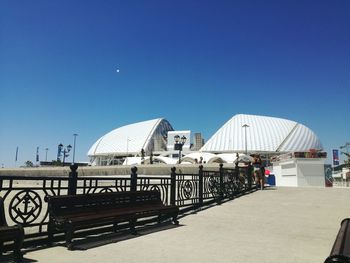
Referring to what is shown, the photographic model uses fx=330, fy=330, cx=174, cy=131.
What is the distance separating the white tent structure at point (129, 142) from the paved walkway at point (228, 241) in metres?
104

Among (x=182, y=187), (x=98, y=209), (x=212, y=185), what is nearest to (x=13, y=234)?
(x=98, y=209)

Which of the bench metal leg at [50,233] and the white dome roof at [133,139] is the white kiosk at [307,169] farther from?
the white dome roof at [133,139]

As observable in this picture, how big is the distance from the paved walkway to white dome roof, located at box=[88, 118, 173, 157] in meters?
105

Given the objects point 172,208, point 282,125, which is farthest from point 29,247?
point 282,125

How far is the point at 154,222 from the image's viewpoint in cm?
803

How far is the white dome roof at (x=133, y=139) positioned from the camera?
381ft

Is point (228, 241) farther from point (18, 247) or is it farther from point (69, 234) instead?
point (18, 247)

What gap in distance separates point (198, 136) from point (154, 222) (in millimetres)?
100180

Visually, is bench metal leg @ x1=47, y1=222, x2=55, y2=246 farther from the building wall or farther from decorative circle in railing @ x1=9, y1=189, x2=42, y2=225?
the building wall

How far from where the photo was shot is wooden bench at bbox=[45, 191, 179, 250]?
5.16 metres

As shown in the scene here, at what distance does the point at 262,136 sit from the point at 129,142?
48.4 meters

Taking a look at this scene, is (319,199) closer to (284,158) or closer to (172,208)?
(172,208)

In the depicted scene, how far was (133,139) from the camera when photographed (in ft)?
395

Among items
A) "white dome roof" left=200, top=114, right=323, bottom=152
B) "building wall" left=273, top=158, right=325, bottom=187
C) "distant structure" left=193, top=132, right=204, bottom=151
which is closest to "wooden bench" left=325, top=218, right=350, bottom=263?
"building wall" left=273, top=158, right=325, bottom=187
